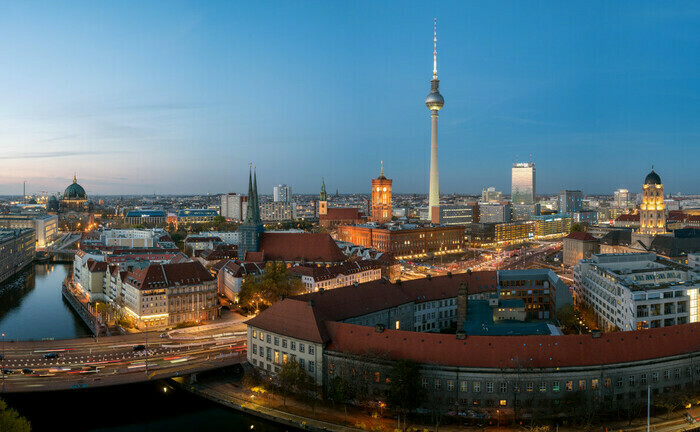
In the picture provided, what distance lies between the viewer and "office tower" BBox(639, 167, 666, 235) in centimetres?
8900

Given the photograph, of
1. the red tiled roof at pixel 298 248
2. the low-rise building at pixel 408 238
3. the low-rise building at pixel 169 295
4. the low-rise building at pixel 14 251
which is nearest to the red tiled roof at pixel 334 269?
the red tiled roof at pixel 298 248

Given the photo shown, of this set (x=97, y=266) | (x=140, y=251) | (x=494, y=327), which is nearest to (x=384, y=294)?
(x=494, y=327)

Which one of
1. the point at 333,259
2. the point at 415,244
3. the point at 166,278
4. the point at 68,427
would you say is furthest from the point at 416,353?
the point at 415,244

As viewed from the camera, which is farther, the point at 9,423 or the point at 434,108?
the point at 434,108

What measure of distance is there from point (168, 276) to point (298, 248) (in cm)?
2519

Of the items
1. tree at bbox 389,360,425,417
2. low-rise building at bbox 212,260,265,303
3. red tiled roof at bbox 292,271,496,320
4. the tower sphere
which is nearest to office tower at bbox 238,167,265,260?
low-rise building at bbox 212,260,265,303

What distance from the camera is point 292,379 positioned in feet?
112

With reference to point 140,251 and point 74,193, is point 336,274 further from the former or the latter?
point 74,193

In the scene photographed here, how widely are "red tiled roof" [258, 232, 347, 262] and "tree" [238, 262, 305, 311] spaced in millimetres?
17913

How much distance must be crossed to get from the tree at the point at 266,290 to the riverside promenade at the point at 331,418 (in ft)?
63.2

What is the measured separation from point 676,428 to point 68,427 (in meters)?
35.8

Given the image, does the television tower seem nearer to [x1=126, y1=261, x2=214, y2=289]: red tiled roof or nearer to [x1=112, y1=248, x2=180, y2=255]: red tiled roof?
[x1=112, y1=248, x2=180, y2=255]: red tiled roof

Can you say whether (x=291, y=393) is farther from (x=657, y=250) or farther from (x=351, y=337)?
(x=657, y=250)

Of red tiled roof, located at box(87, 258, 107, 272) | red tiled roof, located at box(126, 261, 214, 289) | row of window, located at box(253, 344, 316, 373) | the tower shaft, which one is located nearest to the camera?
row of window, located at box(253, 344, 316, 373)
